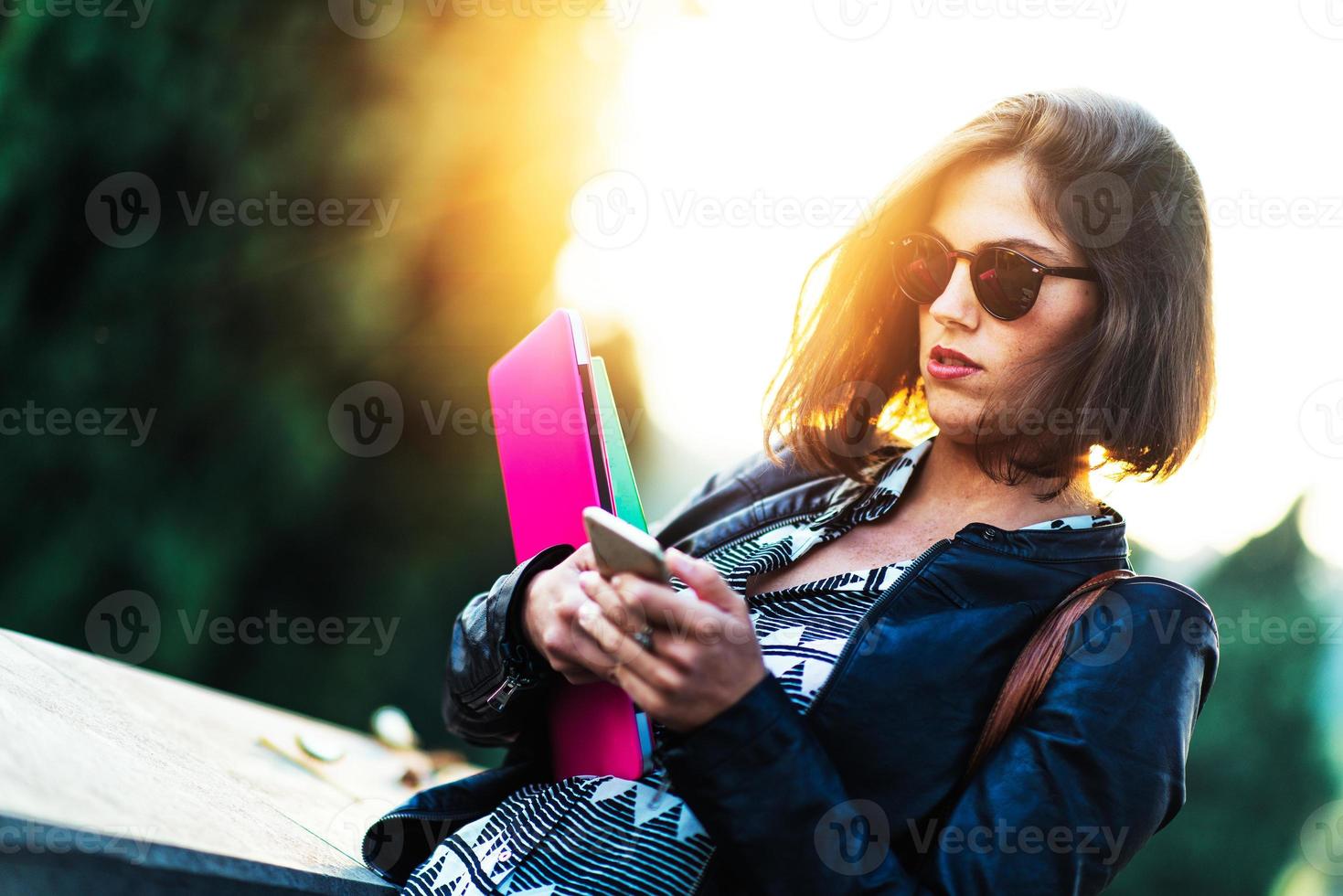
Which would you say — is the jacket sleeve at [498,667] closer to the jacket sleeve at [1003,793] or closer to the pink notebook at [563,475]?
the pink notebook at [563,475]

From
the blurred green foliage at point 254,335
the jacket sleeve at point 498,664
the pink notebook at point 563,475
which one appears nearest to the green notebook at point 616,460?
the pink notebook at point 563,475

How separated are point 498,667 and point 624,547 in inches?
22.3

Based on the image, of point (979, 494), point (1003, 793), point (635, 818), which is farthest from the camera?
point (979, 494)

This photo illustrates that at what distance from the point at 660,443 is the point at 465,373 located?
5.19 feet

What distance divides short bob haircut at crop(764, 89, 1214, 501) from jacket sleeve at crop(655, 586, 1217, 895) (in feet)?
1.28

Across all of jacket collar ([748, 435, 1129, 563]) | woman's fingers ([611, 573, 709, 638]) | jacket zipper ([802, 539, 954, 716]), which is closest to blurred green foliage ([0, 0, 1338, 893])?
jacket collar ([748, 435, 1129, 563])

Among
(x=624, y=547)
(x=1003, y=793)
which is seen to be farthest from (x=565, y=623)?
(x=1003, y=793)

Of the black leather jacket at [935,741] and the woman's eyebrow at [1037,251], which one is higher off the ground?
the woman's eyebrow at [1037,251]

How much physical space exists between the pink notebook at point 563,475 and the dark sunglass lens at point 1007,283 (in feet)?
2.35

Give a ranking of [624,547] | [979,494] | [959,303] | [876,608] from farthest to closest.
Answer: [979,494]
[959,303]
[876,608]
[624,547]

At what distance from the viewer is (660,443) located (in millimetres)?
6246

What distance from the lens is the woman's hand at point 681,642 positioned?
126 centimetres

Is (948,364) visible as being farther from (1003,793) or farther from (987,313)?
(1003,793)

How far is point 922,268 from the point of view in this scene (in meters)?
1.84
